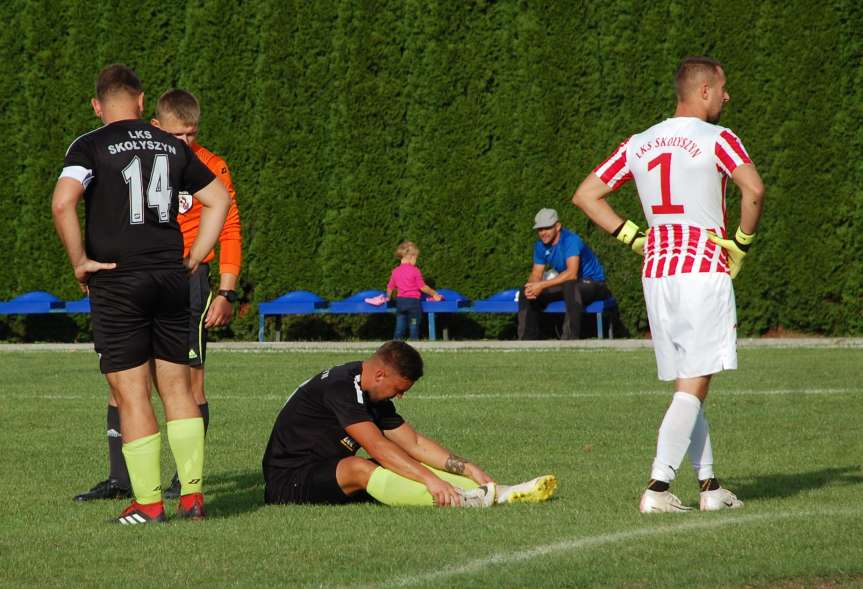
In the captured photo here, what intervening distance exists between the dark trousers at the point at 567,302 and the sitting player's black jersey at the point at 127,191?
40.4 ft

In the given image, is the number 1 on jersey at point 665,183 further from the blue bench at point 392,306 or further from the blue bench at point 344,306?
the blue bench at point 344,306

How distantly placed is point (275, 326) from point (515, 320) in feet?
11.6

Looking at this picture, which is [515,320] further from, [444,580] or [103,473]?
[444,580]

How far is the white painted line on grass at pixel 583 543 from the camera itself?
219 inches

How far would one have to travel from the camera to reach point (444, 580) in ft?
18.1

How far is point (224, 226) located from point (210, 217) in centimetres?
118

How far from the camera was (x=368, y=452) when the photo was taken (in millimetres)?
7465

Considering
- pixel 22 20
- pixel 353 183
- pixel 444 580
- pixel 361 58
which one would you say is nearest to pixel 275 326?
pixel 353 183

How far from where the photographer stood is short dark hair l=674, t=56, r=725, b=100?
709 cm

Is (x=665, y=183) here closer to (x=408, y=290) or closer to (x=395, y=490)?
(x=395, y=490)

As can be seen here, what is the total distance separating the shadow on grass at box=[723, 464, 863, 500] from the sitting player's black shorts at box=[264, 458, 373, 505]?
204cm

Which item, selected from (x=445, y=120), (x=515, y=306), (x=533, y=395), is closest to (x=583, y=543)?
(x=533, y=395)

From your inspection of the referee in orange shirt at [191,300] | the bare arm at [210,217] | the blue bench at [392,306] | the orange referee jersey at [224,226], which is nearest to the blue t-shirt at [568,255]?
the blue bench at [392,306]

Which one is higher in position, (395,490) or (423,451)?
(423,451)
